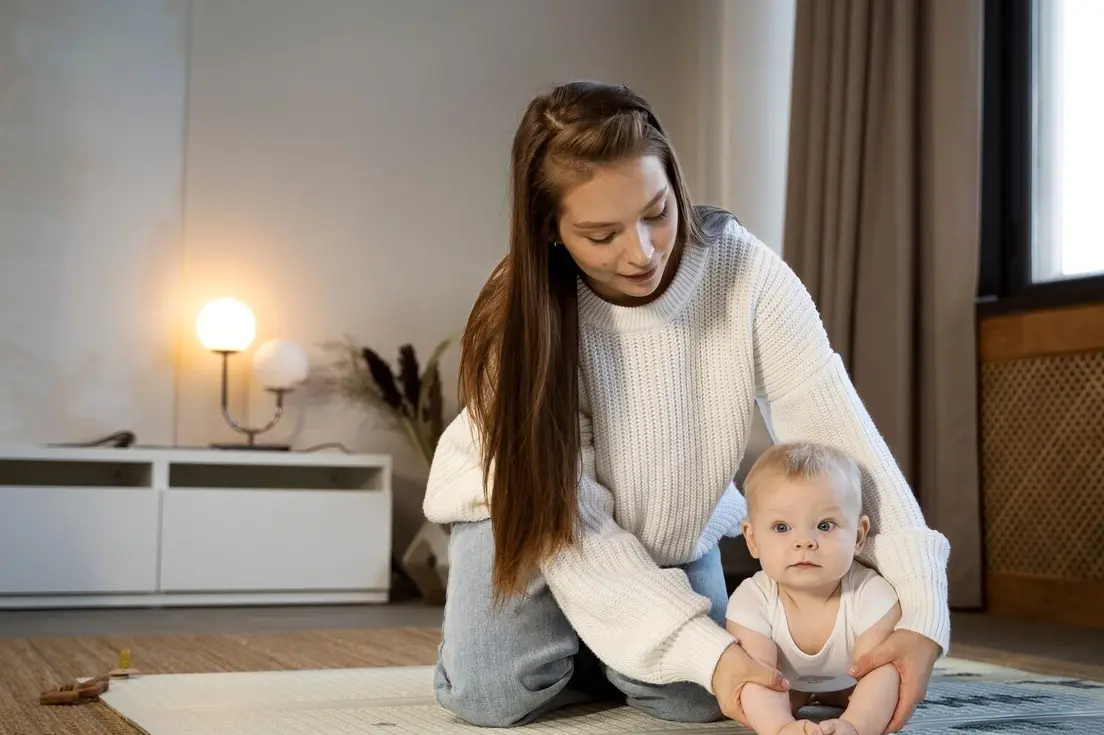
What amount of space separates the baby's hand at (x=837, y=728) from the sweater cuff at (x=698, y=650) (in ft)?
0.43

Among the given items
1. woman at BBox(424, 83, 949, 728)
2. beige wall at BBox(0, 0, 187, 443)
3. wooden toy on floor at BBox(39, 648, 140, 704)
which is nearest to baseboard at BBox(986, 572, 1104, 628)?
woman at BBox(424, 83, 949, 728)

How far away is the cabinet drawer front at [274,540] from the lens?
3.38 metres

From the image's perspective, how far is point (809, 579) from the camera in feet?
4.23

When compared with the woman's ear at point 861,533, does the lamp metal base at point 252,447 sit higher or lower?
lower

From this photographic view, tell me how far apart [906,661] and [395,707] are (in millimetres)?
688

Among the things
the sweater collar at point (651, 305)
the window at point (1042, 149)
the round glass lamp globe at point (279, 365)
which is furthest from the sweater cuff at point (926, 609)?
the round glass lamp globe at point (279, 365)

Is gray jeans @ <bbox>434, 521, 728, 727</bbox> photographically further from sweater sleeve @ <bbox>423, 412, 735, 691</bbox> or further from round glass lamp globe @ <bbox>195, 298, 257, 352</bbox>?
round glass lamp globe @ <bbox>195, 298, 257, 352</bbox>

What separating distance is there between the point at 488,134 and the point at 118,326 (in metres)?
1.35

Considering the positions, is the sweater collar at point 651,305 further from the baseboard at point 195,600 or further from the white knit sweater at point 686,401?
the baseboard at point 195,600

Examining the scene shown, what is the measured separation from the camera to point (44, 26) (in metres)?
3.73

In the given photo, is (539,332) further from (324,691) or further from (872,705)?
(324,691)

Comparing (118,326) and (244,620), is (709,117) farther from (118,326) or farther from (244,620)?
(244,620)

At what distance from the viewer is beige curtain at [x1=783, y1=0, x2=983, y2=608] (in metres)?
3.28

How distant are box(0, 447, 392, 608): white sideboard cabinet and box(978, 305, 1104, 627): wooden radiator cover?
161cm
